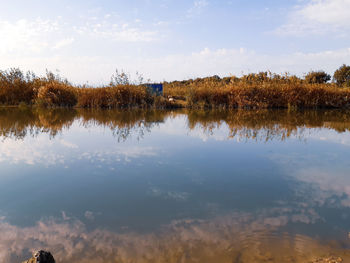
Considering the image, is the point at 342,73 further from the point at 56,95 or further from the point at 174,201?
the point at 174,201

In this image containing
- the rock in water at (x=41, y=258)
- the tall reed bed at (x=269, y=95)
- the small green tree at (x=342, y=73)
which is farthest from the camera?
the small green tree at (x=342, y=73)

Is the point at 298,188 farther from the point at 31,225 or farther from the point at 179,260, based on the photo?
the point at 31,225

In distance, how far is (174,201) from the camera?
10.2ft

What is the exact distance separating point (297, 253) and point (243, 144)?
4.11 m

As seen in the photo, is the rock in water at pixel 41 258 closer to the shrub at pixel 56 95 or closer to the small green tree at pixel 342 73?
the shrub at pixel 56 95

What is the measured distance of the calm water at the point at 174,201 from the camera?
2.23 meters

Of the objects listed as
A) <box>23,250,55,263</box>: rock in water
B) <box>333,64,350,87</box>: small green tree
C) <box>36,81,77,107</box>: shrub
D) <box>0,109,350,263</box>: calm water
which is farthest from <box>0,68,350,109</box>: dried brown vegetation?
<box>333,64,350,87</box>: small green tree

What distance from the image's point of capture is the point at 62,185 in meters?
3.60

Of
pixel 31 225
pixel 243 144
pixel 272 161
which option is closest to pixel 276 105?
pixel 243 144

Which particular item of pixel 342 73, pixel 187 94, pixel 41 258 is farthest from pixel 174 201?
pixel 342 73

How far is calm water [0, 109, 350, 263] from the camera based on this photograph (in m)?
2.23

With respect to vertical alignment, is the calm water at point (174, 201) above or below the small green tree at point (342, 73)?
below

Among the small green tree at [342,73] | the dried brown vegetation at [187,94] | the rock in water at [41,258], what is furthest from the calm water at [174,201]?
the small green tree at [342,73]

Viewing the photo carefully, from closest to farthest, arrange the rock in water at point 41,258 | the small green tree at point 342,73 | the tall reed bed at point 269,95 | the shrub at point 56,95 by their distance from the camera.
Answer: the rock in water at point 41,258
the shrub at point 56,95
the tall reed bed at point 269,95
the small green tree at point 342,73
